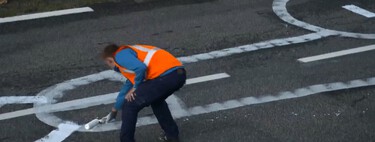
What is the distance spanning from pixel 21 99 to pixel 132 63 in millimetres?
2447

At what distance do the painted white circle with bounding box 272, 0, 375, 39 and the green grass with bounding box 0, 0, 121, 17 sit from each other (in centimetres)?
316

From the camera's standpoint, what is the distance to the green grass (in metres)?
11.2

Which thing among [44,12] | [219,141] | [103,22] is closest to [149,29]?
[103,22]

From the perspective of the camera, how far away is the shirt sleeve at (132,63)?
601 centimetres

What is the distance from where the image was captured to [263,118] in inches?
296

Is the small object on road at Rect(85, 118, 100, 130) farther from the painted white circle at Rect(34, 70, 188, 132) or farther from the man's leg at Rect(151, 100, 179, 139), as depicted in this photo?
the man's leg at Rect(151, 100, 179, 139)

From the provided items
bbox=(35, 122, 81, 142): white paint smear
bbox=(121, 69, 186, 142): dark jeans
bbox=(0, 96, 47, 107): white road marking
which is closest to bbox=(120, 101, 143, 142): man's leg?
bbox=(121, 69, 186, 142): dark jeans

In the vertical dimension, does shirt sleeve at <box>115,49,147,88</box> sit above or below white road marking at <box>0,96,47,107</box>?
above

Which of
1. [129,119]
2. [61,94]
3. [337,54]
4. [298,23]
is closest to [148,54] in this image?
[129,119]

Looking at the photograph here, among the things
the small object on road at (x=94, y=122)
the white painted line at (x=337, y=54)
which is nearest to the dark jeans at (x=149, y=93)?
Result: the small object on road at (x=94, y=122)

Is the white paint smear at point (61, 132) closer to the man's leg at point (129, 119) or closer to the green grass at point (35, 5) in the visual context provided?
the man's leg at point (129, 119)

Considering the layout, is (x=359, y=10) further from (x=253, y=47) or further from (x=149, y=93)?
(x=149, y=93)

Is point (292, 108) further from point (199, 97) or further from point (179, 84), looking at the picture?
point (179, 84)

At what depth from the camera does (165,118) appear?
6.71 metres
